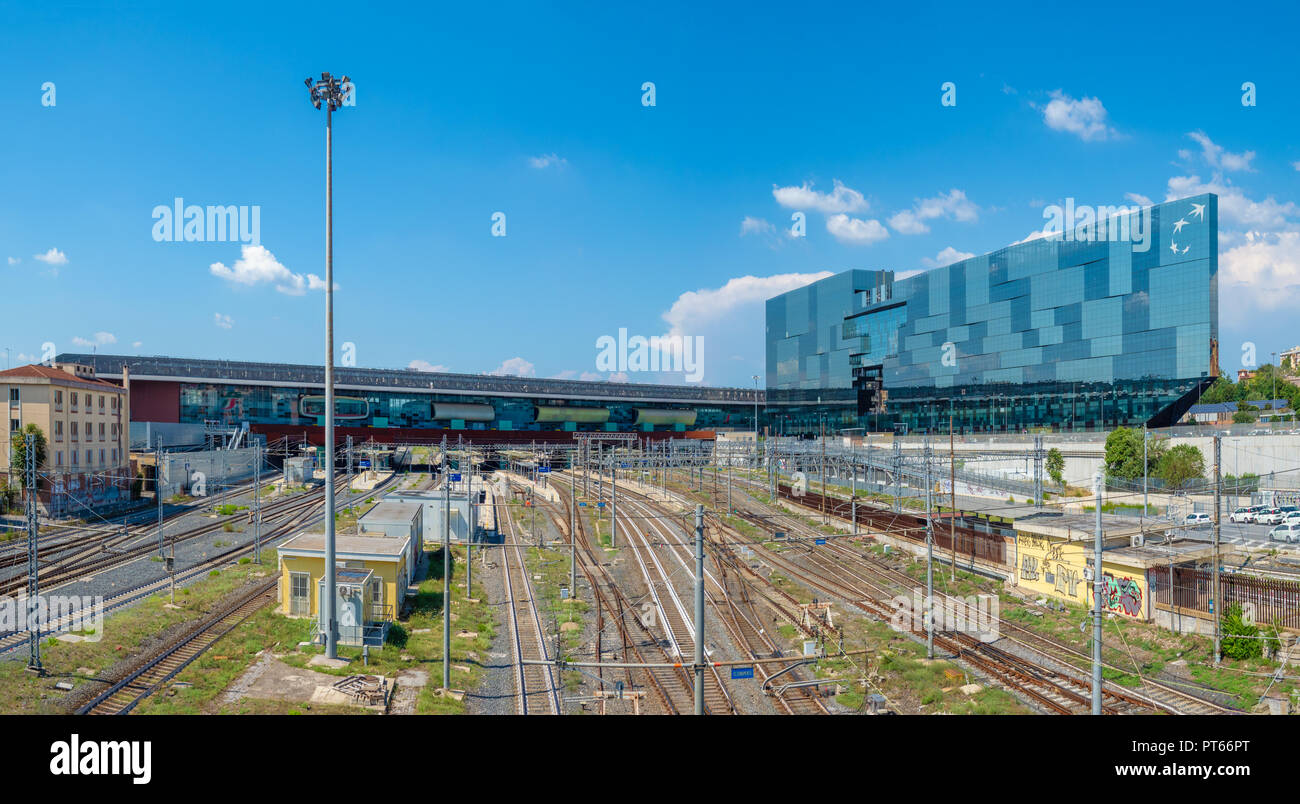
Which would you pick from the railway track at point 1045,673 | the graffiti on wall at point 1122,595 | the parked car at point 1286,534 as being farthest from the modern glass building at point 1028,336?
the railway track at point 1045,673

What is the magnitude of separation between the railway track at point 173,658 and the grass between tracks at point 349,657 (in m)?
0.32

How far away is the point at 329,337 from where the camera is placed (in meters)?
15.3

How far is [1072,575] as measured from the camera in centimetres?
2328

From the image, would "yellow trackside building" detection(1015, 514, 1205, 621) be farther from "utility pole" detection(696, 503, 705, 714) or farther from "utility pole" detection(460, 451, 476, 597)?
"utility pole" detection(460, 451, 476, 597)

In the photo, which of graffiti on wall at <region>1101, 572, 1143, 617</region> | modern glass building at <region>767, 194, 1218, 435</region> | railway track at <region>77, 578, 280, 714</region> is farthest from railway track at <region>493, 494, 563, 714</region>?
modern glass building at <region>767, 194, 1218, 435</region>

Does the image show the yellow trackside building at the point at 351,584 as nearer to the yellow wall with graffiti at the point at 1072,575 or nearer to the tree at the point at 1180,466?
the yellow wall with graffiti at the point at 1072,575

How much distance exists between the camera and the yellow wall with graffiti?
20656 millimetres

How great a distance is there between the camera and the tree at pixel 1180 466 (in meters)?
36.9

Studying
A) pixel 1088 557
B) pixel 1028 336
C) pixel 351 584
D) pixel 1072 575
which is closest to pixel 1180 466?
pixel 1072 575

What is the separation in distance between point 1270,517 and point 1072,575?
14785 mm

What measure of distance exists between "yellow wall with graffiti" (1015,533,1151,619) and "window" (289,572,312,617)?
22059 mm

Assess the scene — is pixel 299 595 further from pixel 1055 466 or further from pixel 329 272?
pixel 1055 466
